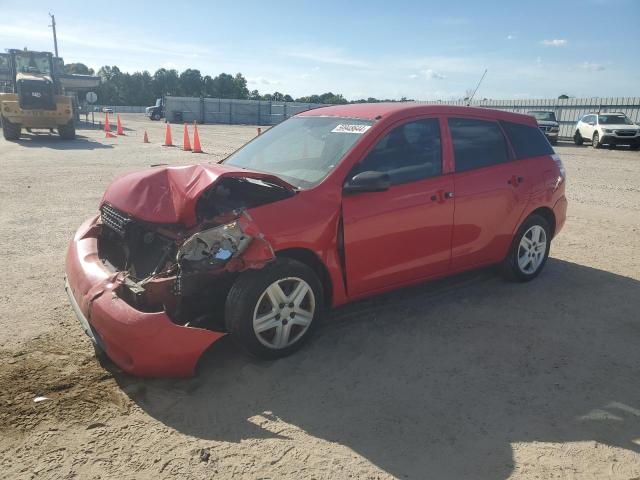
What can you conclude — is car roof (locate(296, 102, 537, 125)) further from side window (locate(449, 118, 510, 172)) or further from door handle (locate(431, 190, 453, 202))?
door handle (locate(431, 190, 453, 202))

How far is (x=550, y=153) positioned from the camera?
5.40 metres

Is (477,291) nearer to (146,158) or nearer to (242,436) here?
(242,436)

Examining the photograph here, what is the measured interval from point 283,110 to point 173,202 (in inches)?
1852

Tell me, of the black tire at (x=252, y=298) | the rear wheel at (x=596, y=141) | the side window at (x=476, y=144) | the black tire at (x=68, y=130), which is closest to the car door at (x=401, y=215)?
the side window at (x=476, y=144)

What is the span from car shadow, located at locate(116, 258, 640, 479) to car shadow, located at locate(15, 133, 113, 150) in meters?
16.5

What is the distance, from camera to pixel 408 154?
4172 millimetres

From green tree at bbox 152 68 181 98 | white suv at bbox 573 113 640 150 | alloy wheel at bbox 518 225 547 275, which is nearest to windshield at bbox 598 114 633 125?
white suv at bbox 573 113 640 150

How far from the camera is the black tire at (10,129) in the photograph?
19844 mm

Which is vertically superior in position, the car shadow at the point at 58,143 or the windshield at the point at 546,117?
the windshield at the point at 546,117

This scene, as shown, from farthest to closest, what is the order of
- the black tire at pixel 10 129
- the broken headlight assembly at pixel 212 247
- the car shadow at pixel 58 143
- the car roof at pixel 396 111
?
the black tire at pixel 10 129 < the car shadow at pixel 58 143 < the car roof at pixel 396 111 < the broken headlight assembly at pixel 212 247

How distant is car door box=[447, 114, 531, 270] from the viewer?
4.48 m

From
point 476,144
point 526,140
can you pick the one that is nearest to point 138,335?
point 476,144

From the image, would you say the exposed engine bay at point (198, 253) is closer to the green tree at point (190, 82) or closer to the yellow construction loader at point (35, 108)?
the yellow construction loader at point (35, 108)

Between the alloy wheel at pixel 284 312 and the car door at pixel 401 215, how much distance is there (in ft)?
1.33
